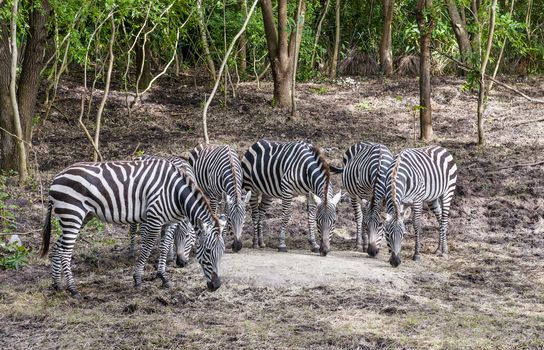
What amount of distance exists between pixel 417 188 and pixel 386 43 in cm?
1432

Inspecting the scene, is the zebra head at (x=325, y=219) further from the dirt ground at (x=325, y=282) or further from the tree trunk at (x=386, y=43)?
the tree trunk at (x=386, y=43)

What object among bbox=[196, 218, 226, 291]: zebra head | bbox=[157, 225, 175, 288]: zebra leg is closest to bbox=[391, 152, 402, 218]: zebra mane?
bbox=[196, 218, 226, 291]: zebra head

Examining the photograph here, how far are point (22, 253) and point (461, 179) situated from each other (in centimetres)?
813

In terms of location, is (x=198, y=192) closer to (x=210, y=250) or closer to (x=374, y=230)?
(x=210, y=250)

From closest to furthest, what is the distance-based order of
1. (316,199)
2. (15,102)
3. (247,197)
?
(316,199) < (247,197) < (15,102)

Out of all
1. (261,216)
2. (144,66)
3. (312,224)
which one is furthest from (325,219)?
(144,66)

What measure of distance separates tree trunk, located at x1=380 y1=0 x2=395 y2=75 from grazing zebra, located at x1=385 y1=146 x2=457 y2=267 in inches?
511

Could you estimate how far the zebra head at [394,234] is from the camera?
10.9m

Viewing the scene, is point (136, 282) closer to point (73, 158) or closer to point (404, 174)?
point (404, 174)

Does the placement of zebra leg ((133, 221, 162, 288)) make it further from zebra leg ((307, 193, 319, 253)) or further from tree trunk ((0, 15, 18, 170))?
tree trunk ((0, 15, 18, 170))

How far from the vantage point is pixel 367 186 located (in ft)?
40.2

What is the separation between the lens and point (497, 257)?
11.7 meters

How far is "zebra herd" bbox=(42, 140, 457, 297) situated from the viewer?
9492 mm

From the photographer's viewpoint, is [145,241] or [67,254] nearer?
[67,254]
